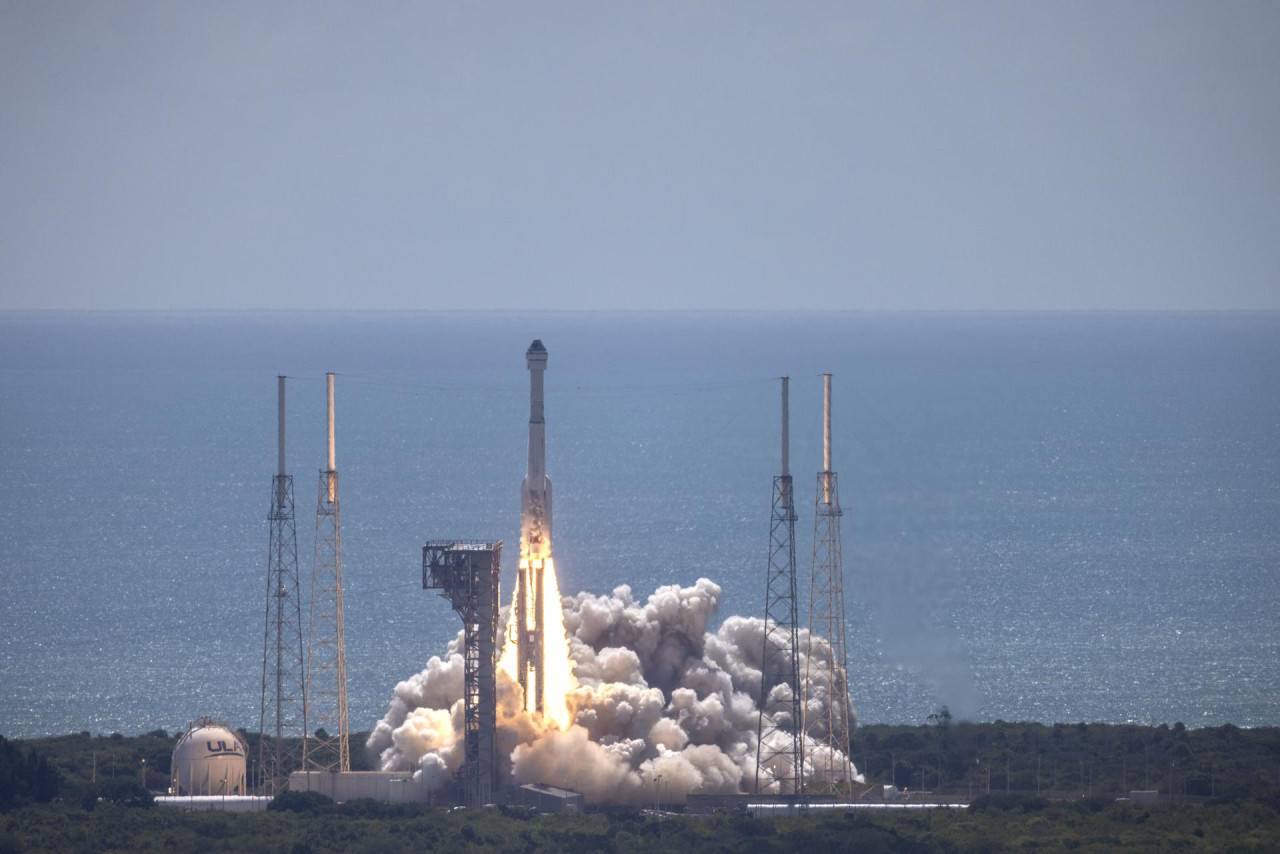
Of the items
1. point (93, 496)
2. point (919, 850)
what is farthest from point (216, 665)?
point (93, 496)

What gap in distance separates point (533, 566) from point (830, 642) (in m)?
9.60

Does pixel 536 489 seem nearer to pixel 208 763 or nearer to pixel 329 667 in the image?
pixel 329 667

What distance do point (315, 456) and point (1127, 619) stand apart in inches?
3341

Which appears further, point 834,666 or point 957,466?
point 957,466

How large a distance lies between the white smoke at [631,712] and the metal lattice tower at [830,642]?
485 mm

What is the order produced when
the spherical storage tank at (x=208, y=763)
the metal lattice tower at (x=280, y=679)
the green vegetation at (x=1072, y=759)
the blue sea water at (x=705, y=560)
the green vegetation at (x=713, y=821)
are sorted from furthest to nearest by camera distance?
the blue sea water at (x=705, y=560) → the green vegetation at (x=1072, y=759) → the spherical storage tank at (x=208, y=763) → the metal lattice tower at (x=280, y=679) → the green vegetation at (x=713, y=821)

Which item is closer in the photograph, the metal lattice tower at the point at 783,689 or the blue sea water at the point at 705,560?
the metal lattice tower at the point at 783,689

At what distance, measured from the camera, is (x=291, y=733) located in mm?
74875

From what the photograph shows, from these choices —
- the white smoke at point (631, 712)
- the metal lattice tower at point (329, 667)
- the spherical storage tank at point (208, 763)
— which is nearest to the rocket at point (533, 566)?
the white smoke at point (631, 712)

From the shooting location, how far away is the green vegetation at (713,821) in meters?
62.1

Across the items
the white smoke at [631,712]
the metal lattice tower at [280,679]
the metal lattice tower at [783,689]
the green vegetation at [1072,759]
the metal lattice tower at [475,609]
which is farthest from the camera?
the green vegetation at [1072,759]

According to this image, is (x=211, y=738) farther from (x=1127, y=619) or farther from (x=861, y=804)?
(x=1127, y=619)

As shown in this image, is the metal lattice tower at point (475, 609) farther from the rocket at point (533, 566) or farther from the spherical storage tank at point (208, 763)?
the spherical storage tank at point (208, 763)

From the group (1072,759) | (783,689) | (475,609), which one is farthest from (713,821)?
(1072,759)
